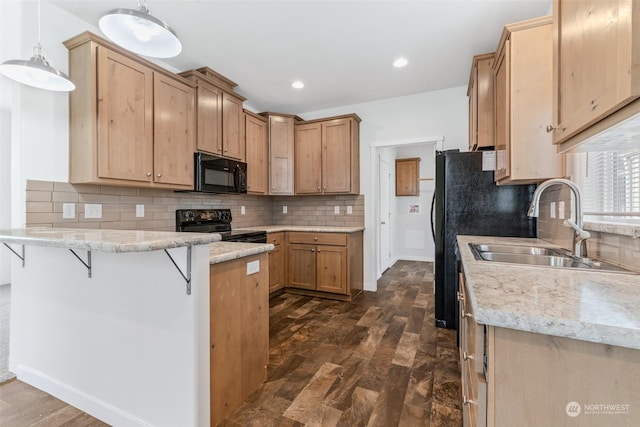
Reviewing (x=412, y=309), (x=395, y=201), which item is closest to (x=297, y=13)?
(x=412, y=309)

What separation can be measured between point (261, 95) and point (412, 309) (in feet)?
10.9

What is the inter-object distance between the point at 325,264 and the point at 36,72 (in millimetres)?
3027

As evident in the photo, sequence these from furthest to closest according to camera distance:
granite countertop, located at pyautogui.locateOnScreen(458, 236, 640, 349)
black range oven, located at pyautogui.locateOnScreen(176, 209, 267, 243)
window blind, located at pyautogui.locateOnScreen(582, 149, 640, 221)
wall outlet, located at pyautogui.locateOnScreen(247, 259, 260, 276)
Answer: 1. black range oven, located at pyautogui.locateOnScreen(176, 209, 267, 243)
2. wall outlet, located at pyautogui.locateOnScreen(247, 259, 260, 276)
3. window blind, located at pyautogui.locateOnScreen(582, 149, 640, 221)
4. granite countertop, located at pyautogui.locateOnScreen(458, 236, 640, 349)

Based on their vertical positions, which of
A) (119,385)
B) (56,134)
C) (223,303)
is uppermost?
(56,134)

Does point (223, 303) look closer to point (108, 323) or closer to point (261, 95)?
point (108, 323)

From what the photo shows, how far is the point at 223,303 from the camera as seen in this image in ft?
5.04

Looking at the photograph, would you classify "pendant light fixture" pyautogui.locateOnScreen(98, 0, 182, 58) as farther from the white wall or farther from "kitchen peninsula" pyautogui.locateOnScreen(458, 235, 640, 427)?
the white wall

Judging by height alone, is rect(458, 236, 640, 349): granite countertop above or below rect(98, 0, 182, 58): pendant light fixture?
below

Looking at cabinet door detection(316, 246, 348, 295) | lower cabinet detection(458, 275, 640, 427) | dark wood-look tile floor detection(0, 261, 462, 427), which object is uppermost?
lower cabinet detection(458, 275, 640, 427)

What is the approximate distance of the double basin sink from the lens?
131 cm

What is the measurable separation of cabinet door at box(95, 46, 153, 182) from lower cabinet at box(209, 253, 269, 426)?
1372 mm

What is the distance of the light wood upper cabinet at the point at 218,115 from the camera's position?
290 centimetres

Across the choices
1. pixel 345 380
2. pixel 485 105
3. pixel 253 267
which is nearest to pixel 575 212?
pixel 485 105

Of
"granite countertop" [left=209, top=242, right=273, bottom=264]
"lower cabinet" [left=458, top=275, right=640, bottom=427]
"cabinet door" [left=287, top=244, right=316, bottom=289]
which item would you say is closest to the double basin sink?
"lower cabinet" [left=458, top=275, right=640, bottom=427]
